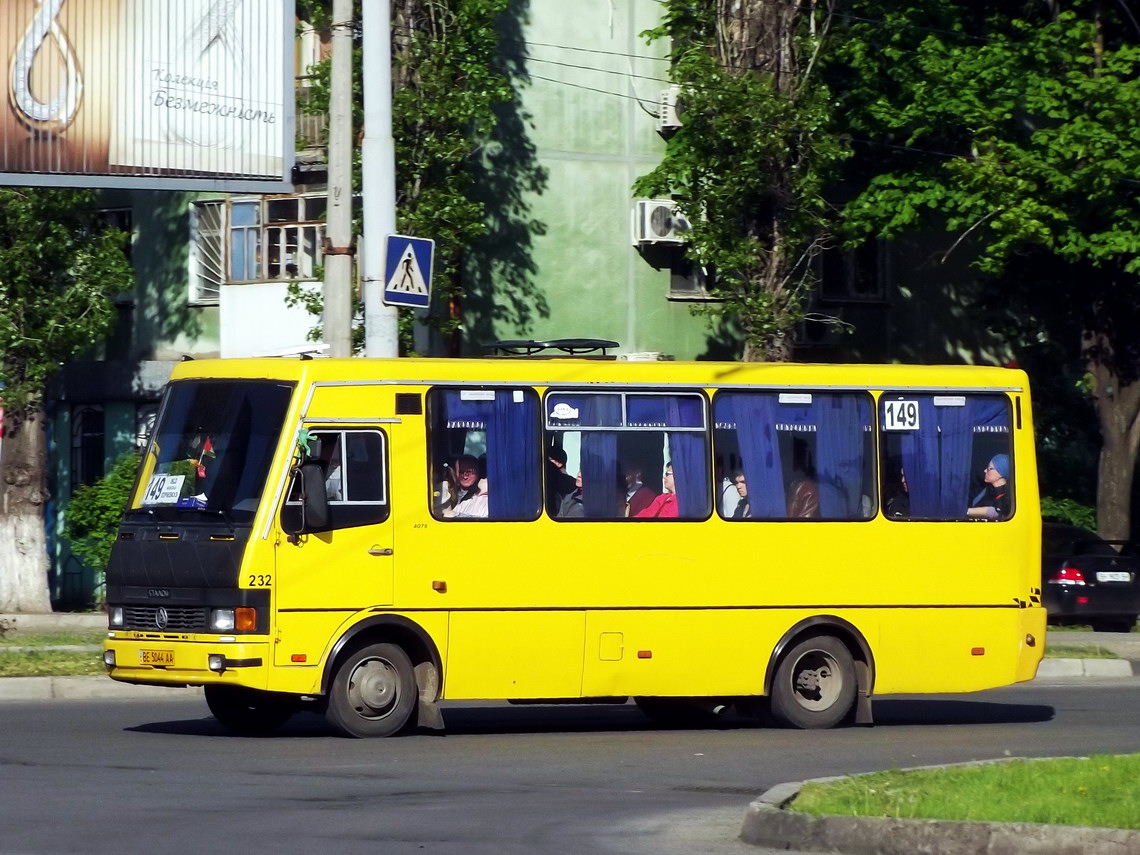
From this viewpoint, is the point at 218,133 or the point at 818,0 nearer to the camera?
the point at 218,133

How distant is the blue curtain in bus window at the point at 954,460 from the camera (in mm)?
15469

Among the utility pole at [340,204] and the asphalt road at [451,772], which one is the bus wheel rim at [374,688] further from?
the utility pole at [340,204]

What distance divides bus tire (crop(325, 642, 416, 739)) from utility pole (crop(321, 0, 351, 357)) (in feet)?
12.7

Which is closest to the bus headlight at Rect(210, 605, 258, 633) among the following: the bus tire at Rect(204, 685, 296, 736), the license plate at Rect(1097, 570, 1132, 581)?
the bus tire at Rect(204, 685, 296, 736)

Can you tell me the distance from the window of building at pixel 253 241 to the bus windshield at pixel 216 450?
49.0 ft

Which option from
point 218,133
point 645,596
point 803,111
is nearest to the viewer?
point 645,596

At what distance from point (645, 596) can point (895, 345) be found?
69.6ft

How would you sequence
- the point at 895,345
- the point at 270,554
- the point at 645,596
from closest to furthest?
the point at 270,554
the point at 645,596
the point at 895,345

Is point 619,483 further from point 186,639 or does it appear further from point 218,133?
point 218,133

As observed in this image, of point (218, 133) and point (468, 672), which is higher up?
point (218, 133)

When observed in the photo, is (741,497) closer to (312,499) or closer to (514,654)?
(514,654)

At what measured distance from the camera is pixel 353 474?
1355cm

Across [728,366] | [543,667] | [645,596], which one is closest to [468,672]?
[543,667]

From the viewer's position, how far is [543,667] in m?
13.9
